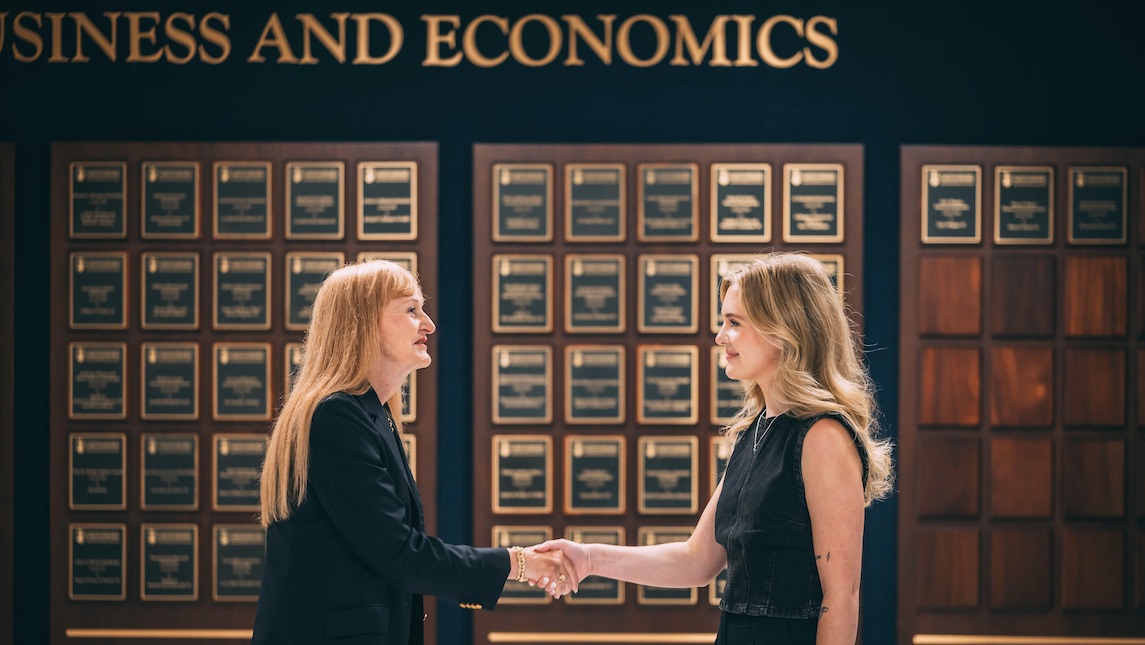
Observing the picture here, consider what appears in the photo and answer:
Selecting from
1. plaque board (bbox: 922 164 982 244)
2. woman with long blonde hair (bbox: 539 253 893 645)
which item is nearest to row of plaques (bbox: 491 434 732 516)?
plaque board (bbox: 922 164 982 244)

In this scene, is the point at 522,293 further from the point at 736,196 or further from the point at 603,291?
the point at 736,196

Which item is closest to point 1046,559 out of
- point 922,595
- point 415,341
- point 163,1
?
point 922,595

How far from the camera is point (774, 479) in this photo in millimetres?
2480

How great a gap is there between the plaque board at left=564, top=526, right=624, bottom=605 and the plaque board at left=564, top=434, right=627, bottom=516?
3.2 inches

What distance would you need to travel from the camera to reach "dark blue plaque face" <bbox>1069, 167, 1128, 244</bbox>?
4.79 meters

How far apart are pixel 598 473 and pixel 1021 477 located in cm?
197

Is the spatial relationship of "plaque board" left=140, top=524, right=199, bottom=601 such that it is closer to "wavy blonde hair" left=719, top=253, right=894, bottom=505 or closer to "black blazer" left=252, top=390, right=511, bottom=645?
"black blazer" left=252, top=390, right=511, bottom=645

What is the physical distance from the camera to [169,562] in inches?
189

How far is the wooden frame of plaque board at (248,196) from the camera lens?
4.78m

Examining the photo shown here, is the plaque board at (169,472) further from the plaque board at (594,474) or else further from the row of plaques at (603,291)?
the plaque board at (594,474)

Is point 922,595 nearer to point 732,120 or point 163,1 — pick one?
point 732,120

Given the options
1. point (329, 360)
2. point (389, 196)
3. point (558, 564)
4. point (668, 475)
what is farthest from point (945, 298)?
point (329, 360)

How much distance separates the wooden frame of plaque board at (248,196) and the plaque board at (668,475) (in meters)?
2.00

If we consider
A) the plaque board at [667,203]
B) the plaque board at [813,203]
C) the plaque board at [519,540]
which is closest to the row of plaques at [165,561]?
the plaque board at [519,540]
